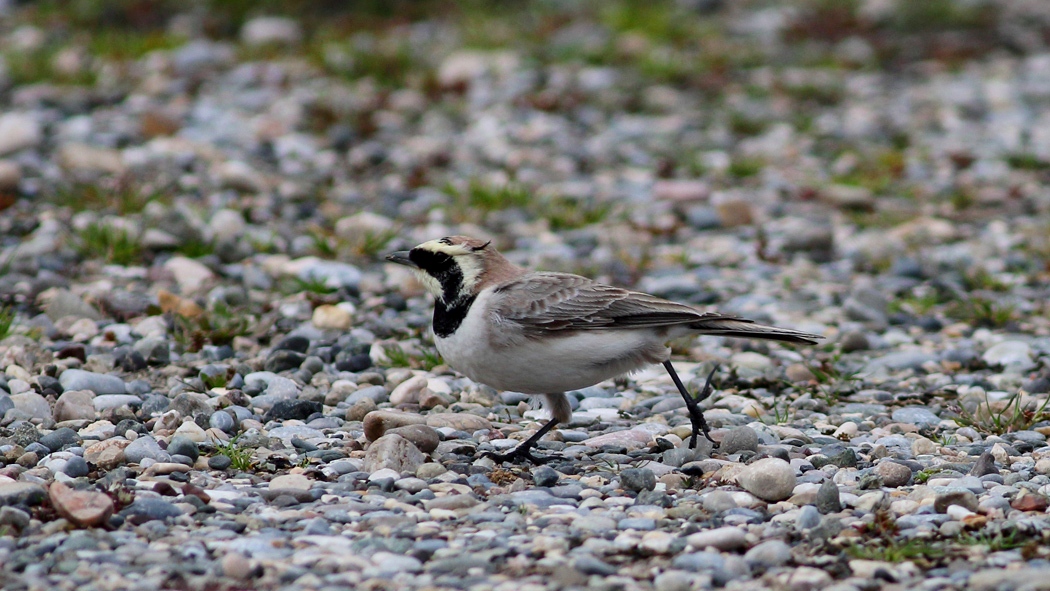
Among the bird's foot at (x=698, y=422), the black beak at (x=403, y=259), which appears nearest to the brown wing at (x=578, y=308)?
the bird's foot at (x=698, y=422)

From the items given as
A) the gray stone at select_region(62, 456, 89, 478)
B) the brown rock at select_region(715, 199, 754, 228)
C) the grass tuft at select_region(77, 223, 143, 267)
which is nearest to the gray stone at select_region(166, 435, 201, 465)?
the gray stone at select_region(62, 456, 89, 478)

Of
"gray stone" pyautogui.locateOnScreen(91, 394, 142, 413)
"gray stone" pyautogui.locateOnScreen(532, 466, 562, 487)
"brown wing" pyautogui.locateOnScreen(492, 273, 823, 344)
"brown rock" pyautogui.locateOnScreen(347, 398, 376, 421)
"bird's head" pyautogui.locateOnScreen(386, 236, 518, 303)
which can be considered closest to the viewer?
"gray stone" pyautogui.locateOnScreen(532, 466, 562, 487)

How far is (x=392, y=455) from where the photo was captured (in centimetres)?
516

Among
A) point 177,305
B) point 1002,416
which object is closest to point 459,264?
point 177,305

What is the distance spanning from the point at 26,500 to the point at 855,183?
806 cm

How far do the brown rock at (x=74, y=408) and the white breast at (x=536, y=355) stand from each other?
1654 millimetres

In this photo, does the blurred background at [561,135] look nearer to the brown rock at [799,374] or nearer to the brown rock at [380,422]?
the brown rock at [799,374]

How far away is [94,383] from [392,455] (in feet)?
5.96

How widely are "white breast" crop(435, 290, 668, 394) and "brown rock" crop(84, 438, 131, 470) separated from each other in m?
1.41

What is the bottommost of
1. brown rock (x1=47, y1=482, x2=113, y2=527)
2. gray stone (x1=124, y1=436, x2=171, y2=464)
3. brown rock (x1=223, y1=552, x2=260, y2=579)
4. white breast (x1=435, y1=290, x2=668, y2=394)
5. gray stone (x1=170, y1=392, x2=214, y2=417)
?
gray stone (x1=170, y1=392, x2=214, y2=417)

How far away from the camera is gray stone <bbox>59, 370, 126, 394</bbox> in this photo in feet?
19.9

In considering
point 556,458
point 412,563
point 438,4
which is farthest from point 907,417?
point 438,4

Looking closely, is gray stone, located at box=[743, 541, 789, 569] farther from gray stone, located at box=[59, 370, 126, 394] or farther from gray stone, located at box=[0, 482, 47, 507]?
gray stone, located at box=[59, 370, 126, 394]

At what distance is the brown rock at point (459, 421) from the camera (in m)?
5.87
